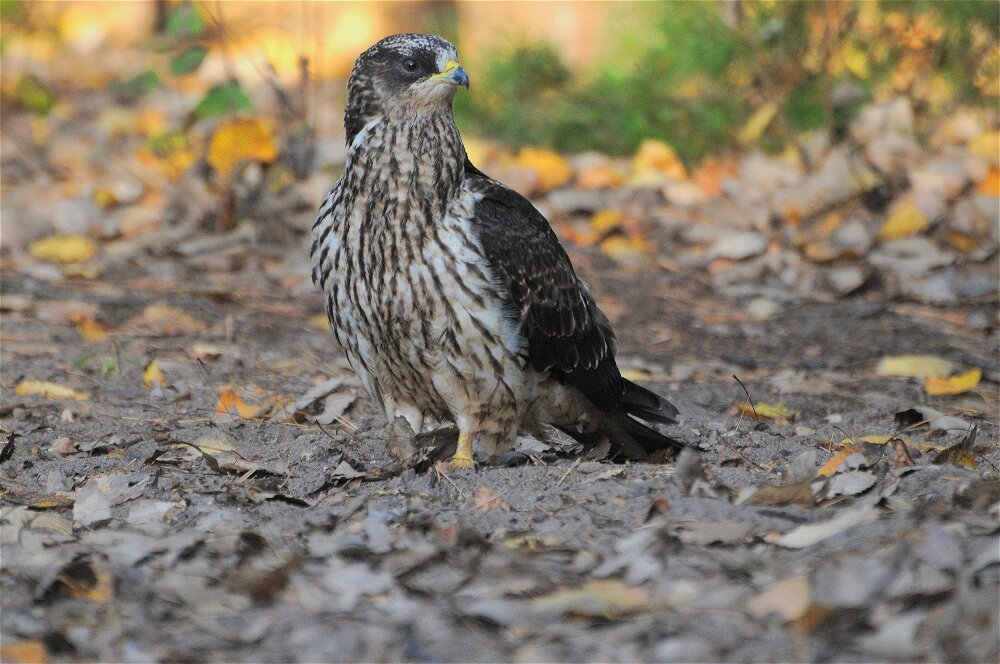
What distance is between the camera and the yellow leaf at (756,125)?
28.0 feet

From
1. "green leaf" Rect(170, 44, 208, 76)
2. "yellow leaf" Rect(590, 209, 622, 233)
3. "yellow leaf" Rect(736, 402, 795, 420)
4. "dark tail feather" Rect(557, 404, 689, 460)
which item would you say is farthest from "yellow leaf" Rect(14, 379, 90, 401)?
"yellow leaf" Rect(590, 209, 622, 233)

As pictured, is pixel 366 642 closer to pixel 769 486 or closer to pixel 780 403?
pixel 769 486

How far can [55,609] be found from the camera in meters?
2.95

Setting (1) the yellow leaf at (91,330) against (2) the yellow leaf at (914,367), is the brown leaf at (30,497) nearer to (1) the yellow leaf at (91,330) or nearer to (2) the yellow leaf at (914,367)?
(1) the yellow leaf at (91,330)

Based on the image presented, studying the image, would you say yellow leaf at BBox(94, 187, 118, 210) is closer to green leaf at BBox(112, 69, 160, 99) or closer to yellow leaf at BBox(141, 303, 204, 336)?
green leaf at BBox(112, 69, 160, 99)

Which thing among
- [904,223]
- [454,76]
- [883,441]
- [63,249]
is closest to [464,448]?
[454,76]

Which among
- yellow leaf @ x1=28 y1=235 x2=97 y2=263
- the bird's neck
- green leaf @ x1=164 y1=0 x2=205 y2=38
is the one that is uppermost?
green leaf @ x1=164 y1=0 x2=205 y2=38

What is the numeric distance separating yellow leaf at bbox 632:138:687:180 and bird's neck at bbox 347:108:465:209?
172 inches

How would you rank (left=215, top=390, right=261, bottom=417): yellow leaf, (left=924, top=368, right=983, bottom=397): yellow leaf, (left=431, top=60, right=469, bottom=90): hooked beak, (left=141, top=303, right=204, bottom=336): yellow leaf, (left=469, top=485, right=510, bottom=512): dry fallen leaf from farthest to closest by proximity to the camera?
(left=141, top=303, right=204, bottom=336): yellow leaf, (left=924, top=368, right=983, bottom=397): yellow leaf, (left=215, top=390, right=261, bottom=417): yellow leaf, (left=431, top=60, right=469, bottom=90): hooked beak, (left=469, top=485, right=510, bottom=512): dry fallen leaf

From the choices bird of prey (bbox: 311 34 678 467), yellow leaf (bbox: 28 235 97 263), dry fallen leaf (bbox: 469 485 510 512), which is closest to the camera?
dry fallen leaf (bbox: 469 485 510 512)

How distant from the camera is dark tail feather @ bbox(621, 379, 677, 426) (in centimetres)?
457

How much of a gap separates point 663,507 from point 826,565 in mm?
665

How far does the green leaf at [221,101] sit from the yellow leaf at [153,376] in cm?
200

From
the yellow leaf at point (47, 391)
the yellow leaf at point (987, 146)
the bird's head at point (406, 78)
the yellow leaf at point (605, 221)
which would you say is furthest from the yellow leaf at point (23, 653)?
the yellow leaf at point (987, 146)
